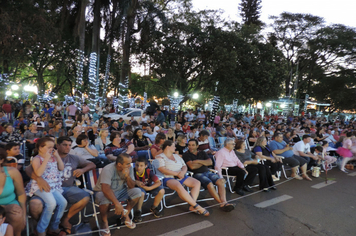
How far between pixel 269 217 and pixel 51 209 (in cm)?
332

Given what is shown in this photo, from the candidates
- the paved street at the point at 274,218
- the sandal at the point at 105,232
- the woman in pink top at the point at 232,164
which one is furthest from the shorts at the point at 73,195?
the woman in pink top at the point at 232,164

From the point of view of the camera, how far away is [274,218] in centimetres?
399

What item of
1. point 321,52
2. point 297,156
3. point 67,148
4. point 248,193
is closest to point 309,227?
point 248,193

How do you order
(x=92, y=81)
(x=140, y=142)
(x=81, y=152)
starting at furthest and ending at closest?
1. (x=92, y=81)
2. (x=140, y=142)
3. (x=81, y=152)

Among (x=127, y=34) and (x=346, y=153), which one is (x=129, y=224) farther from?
(x=127, y=34)

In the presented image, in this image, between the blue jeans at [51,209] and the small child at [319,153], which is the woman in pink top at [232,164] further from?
the small child at [319,153]

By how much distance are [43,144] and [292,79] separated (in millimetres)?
35703

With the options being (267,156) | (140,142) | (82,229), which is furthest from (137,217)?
(267,156)

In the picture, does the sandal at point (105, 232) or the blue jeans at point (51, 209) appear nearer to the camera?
the blue jeans at point (51, 209)

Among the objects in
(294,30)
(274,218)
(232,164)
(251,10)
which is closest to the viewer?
(274,218)

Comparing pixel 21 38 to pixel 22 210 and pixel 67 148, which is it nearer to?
pixel 67 148

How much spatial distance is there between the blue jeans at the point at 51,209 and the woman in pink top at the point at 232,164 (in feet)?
9.78

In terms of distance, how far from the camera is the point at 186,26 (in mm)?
20312

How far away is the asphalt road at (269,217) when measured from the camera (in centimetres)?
351
